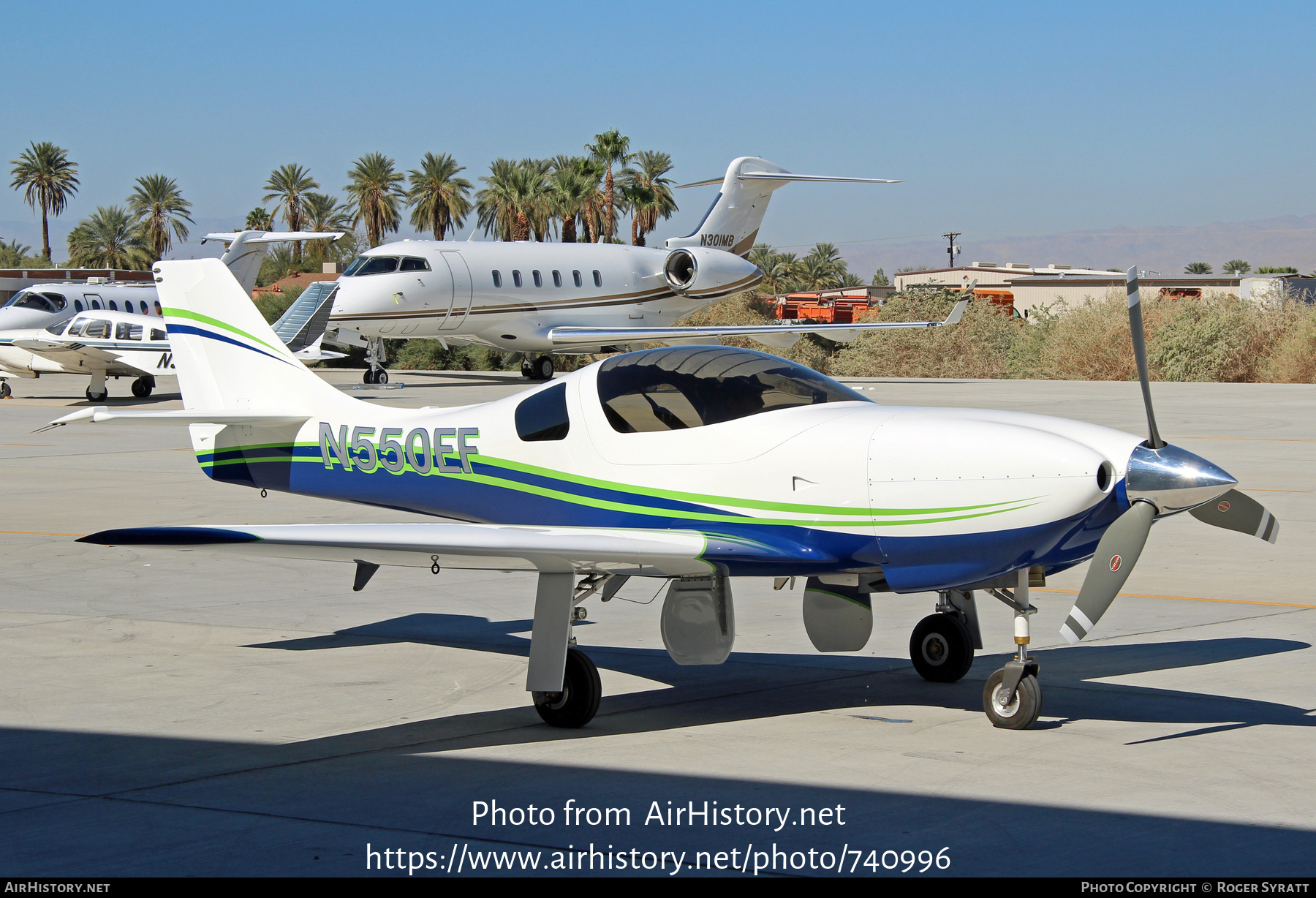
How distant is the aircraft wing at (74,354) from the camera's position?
102 feet

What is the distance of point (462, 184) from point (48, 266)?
48.1 metres

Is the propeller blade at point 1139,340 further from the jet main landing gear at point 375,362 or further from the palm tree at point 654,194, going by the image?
the palm tree at point 654,194

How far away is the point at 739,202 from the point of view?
143ft

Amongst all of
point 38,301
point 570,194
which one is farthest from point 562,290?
point 570,194

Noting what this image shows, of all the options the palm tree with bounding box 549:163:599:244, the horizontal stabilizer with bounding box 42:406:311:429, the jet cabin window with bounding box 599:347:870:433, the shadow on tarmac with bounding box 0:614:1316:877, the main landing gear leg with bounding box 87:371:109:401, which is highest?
the palm tree with bounding box 549:163:599:244

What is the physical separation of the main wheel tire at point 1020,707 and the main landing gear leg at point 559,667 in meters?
2.01

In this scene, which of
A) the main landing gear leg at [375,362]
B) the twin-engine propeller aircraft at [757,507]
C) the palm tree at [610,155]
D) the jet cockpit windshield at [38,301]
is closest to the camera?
the twin-engine propeller aircraft at [757,507]

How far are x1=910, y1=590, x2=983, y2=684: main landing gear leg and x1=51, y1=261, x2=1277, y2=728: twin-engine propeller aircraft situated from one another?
0.04 feet

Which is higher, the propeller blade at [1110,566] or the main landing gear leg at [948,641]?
the propeller blade at [1110,566]

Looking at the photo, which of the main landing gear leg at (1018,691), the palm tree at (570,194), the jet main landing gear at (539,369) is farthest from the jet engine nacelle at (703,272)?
the main landing gear leg at (1018,691)

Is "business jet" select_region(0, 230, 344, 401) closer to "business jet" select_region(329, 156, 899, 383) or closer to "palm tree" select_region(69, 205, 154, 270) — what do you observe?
"business jet" select_region(329, 156, 899, 383)

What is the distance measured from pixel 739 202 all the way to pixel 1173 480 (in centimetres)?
3839

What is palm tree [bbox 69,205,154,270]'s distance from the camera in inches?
4370

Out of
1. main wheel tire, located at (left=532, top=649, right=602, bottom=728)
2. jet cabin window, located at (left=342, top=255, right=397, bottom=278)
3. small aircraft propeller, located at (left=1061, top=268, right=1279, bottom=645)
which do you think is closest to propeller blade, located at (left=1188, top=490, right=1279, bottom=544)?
small aircraft propeller, located at (left=1061, top=268, right=1279, bottom=645)
